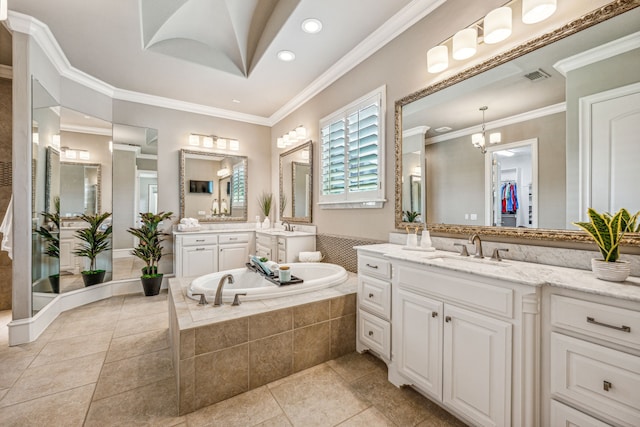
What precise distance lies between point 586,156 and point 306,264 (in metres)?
2.45

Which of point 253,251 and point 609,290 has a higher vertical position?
point 609,290

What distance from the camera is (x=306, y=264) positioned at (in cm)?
312

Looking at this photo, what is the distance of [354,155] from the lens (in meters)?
2.96

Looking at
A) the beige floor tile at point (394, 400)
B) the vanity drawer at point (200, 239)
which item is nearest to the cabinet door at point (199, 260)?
the vanity drawer at point (200, 239)

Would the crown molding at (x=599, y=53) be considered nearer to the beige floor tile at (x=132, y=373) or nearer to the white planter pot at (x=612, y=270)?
the white planter pot at (x=612, y=270)

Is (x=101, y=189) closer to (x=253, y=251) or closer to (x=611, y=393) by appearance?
(x=253, y=251)

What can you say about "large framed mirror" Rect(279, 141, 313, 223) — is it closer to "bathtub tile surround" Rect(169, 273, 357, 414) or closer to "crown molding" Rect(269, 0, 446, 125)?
"crown molding" Rect(269, 0, 446, 125)

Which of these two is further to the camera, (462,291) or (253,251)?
(253,251)

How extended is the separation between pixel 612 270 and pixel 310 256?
8.58ft

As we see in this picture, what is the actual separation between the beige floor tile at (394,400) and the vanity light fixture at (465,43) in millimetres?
2269

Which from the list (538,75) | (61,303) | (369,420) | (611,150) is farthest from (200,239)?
(611,150)

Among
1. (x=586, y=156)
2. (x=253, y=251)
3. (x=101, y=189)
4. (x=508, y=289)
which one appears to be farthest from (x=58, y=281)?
(x=586, y=156)

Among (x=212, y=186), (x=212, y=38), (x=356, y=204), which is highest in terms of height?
(x=212, y=38)

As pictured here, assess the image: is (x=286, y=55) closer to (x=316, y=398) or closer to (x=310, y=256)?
(x=310, y=256)
